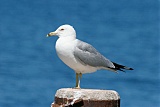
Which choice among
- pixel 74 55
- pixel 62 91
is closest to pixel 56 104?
pixel 62 91

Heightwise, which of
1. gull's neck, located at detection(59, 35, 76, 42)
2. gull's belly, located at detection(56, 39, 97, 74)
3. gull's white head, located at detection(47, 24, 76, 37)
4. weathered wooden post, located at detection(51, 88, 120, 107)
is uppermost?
gull's white head, located at detection(47, 24, 76, 37)

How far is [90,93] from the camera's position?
6.26 ft

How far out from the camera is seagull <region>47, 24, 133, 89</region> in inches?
101

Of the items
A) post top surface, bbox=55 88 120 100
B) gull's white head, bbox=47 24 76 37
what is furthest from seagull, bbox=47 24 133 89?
post top surface, bbox=55 88 120 100

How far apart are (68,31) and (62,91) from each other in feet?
2.43

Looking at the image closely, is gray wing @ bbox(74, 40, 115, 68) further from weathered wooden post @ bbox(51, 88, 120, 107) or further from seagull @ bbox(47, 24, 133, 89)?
weathered wooden post @ bbox(51, 88, 120, 107)

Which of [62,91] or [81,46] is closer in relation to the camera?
[62,91]

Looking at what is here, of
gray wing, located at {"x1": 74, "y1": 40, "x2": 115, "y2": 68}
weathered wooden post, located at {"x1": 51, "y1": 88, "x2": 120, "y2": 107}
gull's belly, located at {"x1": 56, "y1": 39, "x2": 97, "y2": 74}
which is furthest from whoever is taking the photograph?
gray wing, located at {"x1": 74, "y1": 40, "x2": 115, "y2": 68}

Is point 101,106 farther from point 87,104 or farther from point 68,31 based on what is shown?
point 68,31

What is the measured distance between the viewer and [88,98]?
1.90 m

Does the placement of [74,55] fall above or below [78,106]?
above

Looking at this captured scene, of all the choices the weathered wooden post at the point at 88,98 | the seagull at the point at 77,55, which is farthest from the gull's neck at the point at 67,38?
the weathered wooden post at the point at 88,98

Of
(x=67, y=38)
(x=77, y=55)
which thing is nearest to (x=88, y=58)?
(x=77, y=55)

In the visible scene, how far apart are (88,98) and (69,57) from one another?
0.71m
